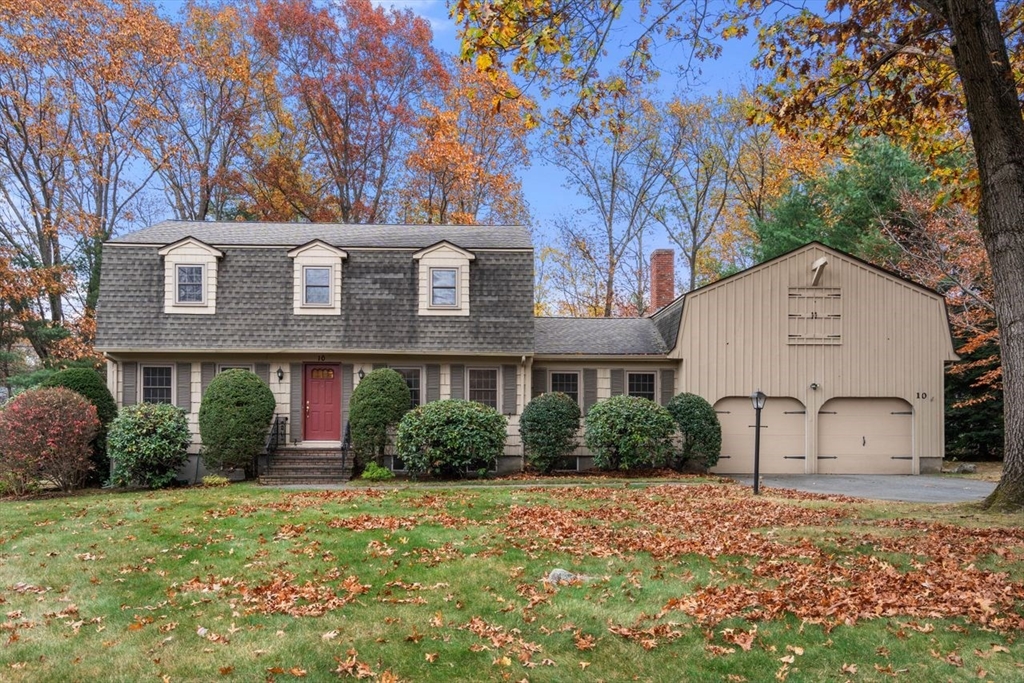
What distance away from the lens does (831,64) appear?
11617 millimetres

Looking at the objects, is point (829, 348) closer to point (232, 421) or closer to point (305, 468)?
point (305, 468)

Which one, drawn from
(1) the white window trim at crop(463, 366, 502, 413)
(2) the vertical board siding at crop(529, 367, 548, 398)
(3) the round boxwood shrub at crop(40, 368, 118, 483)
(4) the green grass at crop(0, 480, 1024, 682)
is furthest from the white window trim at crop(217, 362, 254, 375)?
(4) the green grass at crop(0, 480, 1024, 682)

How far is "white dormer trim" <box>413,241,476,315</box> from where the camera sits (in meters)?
17.5

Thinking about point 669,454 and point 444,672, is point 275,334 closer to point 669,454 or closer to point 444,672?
point 669,454

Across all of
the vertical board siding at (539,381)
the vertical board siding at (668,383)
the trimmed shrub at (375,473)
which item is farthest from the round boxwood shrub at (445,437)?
the vertical board siding at (668,383)

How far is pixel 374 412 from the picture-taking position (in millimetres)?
15766

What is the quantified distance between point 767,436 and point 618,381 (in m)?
→ 3.93

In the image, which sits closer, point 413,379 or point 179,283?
point 179,283

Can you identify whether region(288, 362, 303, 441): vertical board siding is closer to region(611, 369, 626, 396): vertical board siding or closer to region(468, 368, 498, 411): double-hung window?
region(468, 368, 498, 411): double-hung window

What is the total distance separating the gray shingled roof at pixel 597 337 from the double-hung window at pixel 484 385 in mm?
1342

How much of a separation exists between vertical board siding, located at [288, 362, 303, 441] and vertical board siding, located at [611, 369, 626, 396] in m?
7.79

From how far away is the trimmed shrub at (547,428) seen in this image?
53.3ft

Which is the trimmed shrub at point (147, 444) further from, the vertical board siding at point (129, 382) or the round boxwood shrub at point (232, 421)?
the vertical board siding at point (129, 382)

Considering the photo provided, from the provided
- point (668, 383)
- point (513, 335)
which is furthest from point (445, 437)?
point (668, 383)
